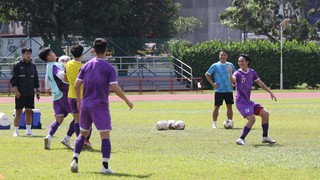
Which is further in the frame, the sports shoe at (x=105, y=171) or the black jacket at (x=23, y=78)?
the black jacket at (x=23, y=78)

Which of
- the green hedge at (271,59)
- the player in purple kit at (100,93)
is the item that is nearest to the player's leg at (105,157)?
the player in purple kit at (100,93)

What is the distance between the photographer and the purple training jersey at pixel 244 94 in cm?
1762

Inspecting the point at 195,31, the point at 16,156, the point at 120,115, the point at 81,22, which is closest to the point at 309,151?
the point at 16,156

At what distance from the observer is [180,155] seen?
49.6 feet

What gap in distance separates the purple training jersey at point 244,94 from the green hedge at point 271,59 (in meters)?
38.5

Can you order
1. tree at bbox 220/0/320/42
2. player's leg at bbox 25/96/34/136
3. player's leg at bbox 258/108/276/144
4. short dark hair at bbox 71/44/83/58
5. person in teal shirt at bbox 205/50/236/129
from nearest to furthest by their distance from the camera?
short dark hair at bbox 71/44/83/58 → player's leg at bbox 258/108/276/144 → player's leg at bbox 25/96/34/136 → person in teal shirt at bbox 205/50/236/129 → tree at bbox 220/0/320/42

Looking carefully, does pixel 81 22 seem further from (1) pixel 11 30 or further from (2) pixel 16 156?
(2) pixel 16 156

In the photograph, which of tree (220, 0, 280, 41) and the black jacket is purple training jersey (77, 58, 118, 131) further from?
tree (220, 0, 280, 41)

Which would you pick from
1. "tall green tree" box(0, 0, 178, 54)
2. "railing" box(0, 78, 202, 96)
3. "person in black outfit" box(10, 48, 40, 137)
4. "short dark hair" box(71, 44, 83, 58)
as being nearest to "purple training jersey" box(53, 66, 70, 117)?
"short dark hair" box(71, 44, 83, 58)

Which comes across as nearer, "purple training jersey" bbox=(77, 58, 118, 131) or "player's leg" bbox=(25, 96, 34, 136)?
"purple training jersey" bbox=(77, 58, 118, 131)

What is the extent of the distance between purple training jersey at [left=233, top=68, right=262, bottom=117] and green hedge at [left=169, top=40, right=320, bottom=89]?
126 feet

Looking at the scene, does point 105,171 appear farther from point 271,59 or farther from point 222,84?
point 271,59

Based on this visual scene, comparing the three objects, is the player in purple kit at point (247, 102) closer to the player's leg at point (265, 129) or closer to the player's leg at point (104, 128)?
the player's leg at point (265, 129)

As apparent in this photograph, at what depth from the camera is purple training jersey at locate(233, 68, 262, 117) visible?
1762 centimetres
